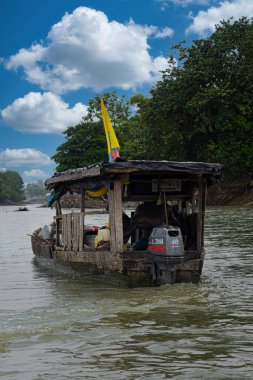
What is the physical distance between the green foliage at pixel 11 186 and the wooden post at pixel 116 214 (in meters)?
154

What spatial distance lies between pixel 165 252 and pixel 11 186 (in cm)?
17013

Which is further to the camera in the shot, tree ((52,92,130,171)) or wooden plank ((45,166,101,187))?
tree ((52,92,130,171))

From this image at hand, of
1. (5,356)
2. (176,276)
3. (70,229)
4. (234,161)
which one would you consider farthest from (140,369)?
(234,161)

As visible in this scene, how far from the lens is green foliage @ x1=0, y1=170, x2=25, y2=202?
163125 millimetres

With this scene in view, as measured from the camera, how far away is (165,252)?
9.45 m

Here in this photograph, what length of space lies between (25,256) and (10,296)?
754cm

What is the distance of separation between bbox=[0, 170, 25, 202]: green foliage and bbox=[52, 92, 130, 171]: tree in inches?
3688

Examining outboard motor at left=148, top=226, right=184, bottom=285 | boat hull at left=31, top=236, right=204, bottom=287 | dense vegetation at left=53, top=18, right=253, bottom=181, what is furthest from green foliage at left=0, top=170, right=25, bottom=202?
outboard motor at left=148, top=226, right=184, bottom=285

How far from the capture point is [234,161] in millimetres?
37406

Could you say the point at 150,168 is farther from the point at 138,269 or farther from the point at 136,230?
the point at 136,230

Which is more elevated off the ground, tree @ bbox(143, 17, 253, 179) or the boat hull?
tree @ bbox(143, 17, 253, 179)

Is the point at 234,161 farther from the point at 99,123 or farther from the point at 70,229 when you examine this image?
the point at 99,123

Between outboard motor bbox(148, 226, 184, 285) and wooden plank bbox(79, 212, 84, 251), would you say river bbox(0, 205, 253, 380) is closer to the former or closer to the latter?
outboard motor bbox(148, 226, 184, 285)

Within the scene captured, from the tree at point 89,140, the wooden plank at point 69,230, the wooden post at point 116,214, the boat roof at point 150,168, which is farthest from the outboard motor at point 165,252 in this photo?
the tree at point 89,140
